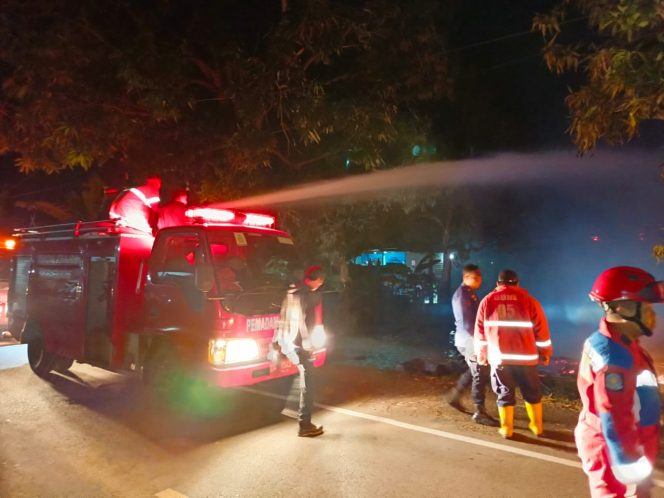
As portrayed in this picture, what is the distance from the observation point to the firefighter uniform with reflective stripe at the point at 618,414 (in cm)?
210

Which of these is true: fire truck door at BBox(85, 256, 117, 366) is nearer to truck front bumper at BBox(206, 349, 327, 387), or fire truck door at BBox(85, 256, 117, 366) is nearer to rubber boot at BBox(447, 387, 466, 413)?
truck front bumper at BBox(206, 349, 327, 387)

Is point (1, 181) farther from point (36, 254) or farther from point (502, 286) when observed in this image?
point (502, 286)

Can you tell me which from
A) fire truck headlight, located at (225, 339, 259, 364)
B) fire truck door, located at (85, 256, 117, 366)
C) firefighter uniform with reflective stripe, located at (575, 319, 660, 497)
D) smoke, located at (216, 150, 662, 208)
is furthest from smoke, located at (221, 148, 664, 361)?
firefighter uniform with reflective stripe, located at (575, 319, 660, 497)

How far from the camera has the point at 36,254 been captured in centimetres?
790

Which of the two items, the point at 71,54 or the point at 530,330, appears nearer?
the point at 530,330

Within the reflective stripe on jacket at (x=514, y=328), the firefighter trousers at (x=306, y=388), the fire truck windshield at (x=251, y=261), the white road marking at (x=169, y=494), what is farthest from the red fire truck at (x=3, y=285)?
the reflective stripe on jacket at (x=514, y=328)

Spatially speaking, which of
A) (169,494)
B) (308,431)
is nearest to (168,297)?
(308,431)

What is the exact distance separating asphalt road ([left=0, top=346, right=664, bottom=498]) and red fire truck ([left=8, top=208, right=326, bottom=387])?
619mm

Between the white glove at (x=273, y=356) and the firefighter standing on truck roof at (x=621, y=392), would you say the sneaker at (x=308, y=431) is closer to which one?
the white glove at (x=273, y=356)

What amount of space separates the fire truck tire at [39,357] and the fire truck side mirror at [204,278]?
389 cm

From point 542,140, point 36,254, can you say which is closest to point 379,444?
point 36,254

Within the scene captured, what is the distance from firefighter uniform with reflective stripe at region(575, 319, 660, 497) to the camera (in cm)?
210

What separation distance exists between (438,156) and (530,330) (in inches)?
329

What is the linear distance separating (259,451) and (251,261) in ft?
7.12
